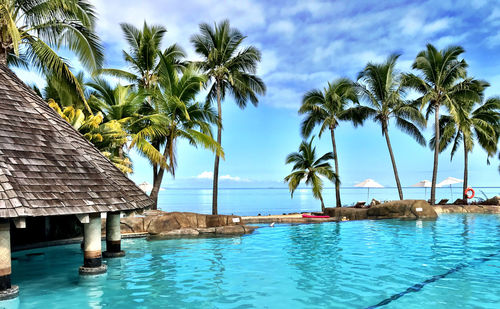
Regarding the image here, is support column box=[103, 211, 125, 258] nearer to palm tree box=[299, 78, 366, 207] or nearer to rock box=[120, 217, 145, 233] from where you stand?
rock box=[120, 217, 145, 233]

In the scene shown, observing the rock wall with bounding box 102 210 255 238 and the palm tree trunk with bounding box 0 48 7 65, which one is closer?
the palm tree trunk with bounding box 0 48 7 65

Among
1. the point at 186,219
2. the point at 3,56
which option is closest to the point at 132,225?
the point at 186,219

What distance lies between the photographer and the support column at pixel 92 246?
342 inches

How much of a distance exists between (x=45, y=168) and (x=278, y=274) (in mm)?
5851

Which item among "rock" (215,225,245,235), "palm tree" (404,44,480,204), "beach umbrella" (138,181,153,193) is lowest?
"rock" (215,225,245,235)

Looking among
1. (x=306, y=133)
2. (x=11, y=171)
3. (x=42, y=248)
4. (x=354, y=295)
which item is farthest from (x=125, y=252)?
(x=306, y=133)

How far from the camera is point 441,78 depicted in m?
26.0

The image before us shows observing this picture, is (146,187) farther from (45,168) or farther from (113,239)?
(45,168)

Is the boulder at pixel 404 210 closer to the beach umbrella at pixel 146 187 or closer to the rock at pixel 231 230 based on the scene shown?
the rock at pixel 231 230

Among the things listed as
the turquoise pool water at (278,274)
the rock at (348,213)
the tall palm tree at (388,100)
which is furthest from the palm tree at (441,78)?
the turquoise pool water at (278,274)

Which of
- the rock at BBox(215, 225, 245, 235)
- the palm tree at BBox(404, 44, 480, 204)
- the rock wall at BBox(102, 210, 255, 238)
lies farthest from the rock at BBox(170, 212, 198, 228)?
the palm tree at BBox(404, 44, 480, 204)

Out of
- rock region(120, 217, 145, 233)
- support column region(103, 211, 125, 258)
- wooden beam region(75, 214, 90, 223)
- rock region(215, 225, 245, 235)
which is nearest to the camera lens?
wooden beam region(75, 214, 90, 223)

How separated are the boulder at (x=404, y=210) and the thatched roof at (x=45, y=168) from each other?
15.9 meters

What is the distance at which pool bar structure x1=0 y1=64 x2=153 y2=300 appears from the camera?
6.80 meters
